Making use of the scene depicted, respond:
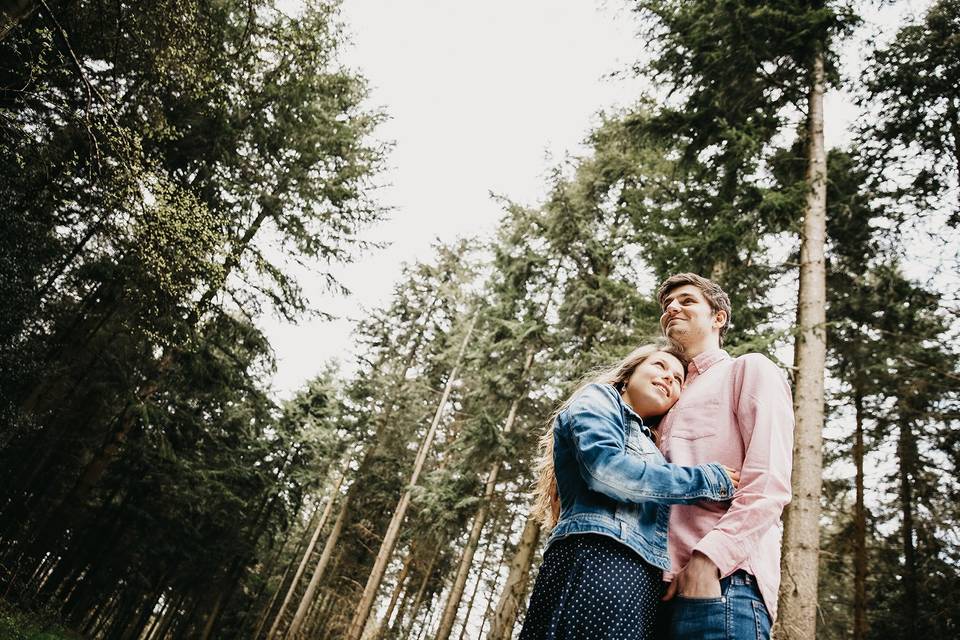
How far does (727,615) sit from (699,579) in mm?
114

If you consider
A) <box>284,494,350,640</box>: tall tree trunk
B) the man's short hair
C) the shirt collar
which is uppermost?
the man's short hair

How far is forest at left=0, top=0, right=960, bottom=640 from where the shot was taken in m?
7.96

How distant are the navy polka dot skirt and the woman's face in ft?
2.18

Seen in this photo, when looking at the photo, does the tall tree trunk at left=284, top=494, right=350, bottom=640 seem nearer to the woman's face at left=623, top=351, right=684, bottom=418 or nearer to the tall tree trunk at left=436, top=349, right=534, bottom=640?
the tall tree trunk at left=436, top=349, right=534, bottom=640

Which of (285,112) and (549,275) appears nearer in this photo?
(285,112)

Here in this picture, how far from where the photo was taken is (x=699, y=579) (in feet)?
5.03

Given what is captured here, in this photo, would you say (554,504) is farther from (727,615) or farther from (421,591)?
(421,591)

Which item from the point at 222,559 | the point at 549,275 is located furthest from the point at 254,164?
the point at 222,559

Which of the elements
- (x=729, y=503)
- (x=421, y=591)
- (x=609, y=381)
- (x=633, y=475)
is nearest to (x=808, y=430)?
(x=609, y=381)

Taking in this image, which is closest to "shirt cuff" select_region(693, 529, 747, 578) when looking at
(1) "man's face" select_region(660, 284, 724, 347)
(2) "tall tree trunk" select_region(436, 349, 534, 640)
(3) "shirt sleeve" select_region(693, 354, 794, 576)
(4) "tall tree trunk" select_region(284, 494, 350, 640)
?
(3) "shirt sleeve" select_region(693, 354, 794, 576)

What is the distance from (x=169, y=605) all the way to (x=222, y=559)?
25.2ft

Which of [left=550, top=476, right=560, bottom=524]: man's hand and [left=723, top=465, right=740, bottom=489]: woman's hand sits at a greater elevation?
[left=723, top=465, right=740, bottom=489]: woman's hand

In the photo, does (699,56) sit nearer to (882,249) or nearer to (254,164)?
(882,249)

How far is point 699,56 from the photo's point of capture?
8.76 meters
